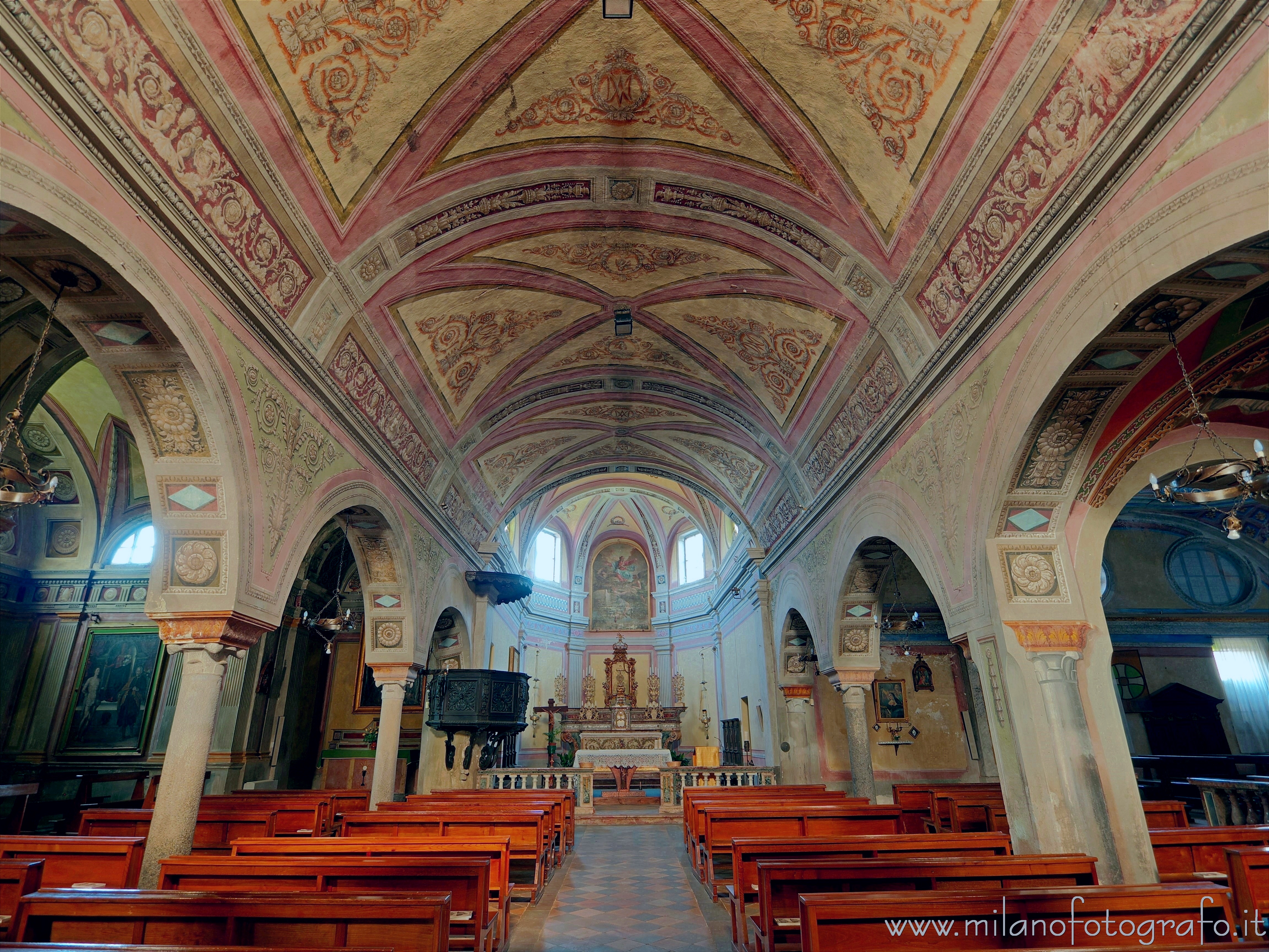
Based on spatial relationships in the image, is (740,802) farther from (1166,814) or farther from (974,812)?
(1166,814)

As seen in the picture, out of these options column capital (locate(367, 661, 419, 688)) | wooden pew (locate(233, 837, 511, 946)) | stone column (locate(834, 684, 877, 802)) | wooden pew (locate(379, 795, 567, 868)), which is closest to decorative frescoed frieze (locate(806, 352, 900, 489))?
stone column (locate(834, 684, 877, 802))

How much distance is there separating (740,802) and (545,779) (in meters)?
6.99

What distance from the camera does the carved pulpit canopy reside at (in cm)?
2581

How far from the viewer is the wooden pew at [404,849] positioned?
5180mm

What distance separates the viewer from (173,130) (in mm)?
5660

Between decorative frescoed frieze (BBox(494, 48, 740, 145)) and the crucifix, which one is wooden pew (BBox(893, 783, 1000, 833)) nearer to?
decorative frescoed frieze (BBox(494, 48, 740, 145))

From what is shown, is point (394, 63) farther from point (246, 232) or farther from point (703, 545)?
point (703, 545)

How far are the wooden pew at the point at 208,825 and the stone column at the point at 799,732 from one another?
10.8 meters

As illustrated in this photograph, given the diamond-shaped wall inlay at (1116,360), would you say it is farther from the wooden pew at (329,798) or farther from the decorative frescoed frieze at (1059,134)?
the wooden pew at (329,798)

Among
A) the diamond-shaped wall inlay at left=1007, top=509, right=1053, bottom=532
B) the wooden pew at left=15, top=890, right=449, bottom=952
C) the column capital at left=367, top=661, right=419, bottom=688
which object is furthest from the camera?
the column capital at left=367, top=661, right=419, bottom=688

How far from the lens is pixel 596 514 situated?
2892cm

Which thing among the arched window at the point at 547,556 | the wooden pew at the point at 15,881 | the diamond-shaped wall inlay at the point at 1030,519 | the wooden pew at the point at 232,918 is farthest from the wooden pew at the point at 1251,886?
the arched window at the point at 547,556

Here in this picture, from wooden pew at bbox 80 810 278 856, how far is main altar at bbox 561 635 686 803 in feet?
29.6

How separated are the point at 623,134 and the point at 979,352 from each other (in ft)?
16.2
